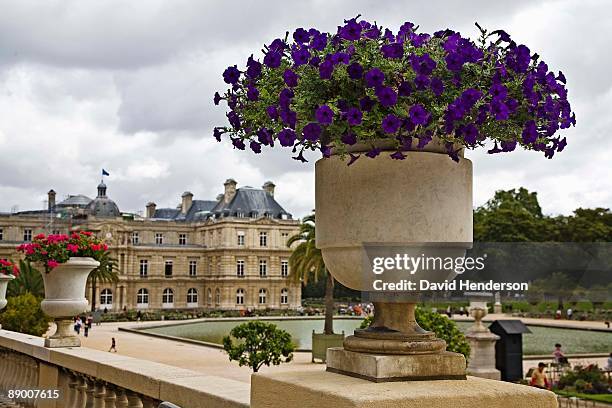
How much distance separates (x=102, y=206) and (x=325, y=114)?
76.2 meters

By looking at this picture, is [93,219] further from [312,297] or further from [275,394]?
[275,394]

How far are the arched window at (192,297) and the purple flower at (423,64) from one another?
75300mm

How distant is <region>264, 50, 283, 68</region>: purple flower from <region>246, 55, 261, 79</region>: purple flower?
6 cm

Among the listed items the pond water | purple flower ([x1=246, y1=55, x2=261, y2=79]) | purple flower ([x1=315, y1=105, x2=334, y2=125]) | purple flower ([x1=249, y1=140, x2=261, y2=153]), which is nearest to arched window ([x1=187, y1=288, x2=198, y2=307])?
the pond water

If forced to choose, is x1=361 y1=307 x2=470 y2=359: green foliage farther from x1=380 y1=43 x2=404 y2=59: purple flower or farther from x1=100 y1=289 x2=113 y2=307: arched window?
x1=100 y1=289 x2=113 y2=307: arched window

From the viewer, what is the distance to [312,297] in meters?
83.4

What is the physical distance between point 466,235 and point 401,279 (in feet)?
0.94

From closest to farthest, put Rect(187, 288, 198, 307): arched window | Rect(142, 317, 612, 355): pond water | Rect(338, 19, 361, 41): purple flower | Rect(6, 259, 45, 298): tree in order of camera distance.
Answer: Rect(338, 19, 361, 41): purple flower → Rect(142, 317, 612, 355): pond water → Rect(6, 259, 45, 298): tree → Rect(187, 288, 198, 307): arched window

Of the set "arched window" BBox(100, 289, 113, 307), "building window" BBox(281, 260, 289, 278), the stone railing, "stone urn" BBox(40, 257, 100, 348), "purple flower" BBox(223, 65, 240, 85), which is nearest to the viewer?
"purple flower" BBox(223, 65, 240, 85)

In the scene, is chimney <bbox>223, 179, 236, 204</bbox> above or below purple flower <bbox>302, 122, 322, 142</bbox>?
above

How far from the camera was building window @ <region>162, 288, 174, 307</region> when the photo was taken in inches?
2926

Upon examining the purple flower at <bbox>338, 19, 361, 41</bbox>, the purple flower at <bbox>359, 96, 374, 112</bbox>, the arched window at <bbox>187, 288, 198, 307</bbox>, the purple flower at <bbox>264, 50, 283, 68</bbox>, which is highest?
the purple flower at <bbox>338, 19, 361, 41</bbox>

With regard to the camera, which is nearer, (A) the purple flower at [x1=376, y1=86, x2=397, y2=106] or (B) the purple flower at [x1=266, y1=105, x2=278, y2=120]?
(A) the purple flower at [x1=376, y1=86, x2=397, y2=106]

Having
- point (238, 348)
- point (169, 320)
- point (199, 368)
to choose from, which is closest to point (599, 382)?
point (238, 348)
